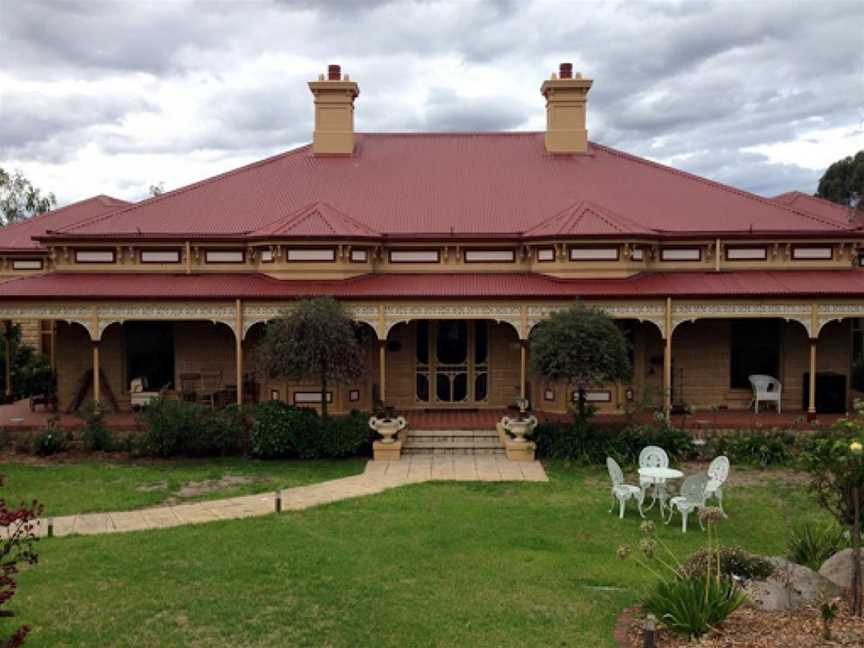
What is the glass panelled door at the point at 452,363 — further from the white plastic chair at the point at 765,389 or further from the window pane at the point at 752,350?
the white plastic chair at the point at 765,389

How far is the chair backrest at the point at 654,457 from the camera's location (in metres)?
14.1

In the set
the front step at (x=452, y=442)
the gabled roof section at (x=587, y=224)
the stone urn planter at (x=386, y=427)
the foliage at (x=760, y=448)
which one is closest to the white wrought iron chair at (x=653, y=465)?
the foliage at (x=760, y=448)

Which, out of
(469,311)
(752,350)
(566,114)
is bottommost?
(752,350)

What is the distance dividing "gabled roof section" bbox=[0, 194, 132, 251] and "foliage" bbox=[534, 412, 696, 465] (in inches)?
646

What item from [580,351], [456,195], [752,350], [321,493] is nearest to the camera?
[321,493]

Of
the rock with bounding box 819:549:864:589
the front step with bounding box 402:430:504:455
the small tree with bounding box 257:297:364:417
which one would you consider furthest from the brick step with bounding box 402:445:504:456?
the rock with bounding box 819:549:864:589

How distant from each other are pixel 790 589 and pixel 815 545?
6.48 feet

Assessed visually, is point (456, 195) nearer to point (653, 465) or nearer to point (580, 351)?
point (580, 351)

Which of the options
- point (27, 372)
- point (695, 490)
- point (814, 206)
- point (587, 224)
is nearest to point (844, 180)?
point (814, 206)

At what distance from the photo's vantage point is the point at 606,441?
16797 millimetres

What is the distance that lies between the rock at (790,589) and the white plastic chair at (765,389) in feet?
38.2

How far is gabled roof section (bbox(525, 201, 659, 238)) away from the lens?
766 inches

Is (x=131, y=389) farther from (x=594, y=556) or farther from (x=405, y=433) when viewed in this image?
(x=594, y=556)

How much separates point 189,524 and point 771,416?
14049 millimetres
